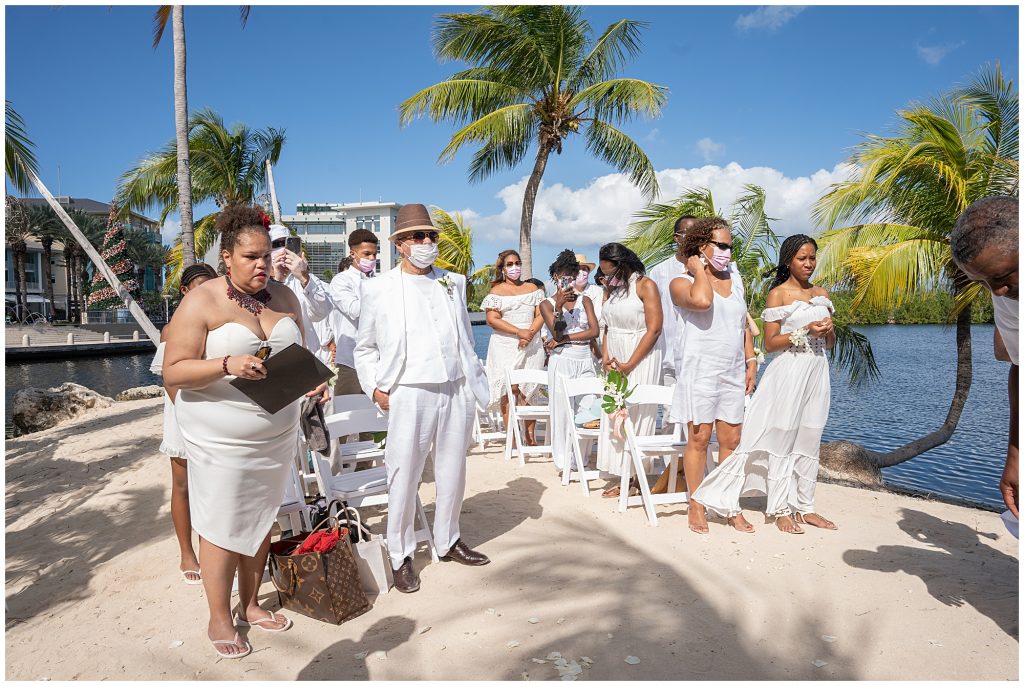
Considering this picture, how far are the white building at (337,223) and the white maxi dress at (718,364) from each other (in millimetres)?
97510

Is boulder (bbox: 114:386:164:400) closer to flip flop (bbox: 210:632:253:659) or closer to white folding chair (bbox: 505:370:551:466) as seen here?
white folding chair (bbox: 505:370:551:466)

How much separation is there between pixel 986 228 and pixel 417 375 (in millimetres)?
3063

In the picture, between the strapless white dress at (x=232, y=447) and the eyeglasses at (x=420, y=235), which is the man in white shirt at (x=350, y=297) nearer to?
the eyeglasses at (x=420, y=235)

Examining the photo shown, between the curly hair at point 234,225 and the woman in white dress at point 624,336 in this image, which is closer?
the curly hair at point 234,225

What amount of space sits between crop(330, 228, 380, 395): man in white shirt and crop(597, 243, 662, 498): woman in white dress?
2.26m

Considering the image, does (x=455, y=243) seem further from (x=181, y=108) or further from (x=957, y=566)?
(x=957, y=566)

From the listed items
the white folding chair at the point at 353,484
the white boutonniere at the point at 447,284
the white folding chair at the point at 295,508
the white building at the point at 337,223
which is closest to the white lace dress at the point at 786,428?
the white folding chair at the point at 353,484

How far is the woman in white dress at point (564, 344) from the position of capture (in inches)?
279

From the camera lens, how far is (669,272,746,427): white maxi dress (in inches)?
204

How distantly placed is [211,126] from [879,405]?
83.8ft

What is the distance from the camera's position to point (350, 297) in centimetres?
564

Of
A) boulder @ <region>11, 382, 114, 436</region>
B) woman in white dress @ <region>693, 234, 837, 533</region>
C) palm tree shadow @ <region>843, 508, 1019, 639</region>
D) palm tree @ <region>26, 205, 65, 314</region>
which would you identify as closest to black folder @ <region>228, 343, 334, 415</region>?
woman in white dress @ <region>693, 234, 837, 533</region>

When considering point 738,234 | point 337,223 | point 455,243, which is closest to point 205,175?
point 455,243

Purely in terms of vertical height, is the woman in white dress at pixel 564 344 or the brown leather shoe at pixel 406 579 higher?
→ the woman in white dress at pixel 564 344
